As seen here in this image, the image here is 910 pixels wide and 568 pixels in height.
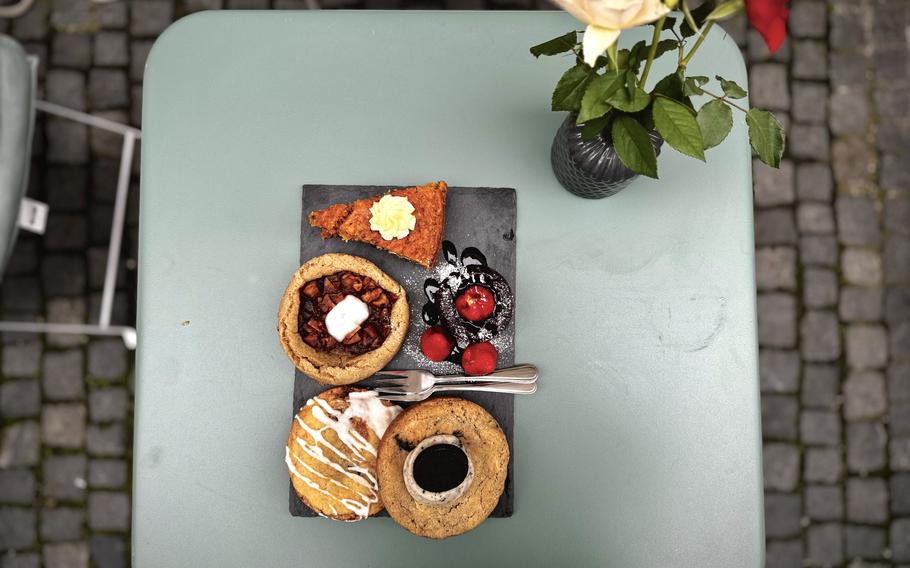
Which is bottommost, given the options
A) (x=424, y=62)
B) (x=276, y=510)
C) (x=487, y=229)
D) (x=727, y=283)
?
(x=276, y=510)

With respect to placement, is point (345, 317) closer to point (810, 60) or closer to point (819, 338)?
point (819, 338)

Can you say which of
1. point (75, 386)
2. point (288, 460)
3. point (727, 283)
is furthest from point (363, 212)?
point (75, 386)

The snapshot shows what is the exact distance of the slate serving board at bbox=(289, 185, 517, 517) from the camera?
4.76 ft

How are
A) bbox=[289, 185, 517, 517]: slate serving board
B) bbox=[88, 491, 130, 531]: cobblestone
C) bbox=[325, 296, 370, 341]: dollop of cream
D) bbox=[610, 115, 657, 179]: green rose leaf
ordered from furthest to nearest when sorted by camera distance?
bbox=[88, 491, 130, 531]: cobblestone, bbox=[289, 185, 517, 517]: slate serving board, bbox=[325, 296, 370, 341]: dollop of cream, bbox=[610, 115, 657, 179]: green rose leaf

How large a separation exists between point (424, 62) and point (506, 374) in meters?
0.74

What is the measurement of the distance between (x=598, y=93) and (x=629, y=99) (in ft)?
0.17

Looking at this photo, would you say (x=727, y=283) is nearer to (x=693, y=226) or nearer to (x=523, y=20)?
(x=693, y=226)

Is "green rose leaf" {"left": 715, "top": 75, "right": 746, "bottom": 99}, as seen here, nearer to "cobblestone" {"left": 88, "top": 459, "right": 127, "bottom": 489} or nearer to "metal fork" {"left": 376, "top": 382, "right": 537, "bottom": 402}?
"metal fork" {"left": 376, "top": 382, "right": 537, "bottom": 402}

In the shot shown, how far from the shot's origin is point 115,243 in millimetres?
2285

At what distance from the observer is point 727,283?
4.81 ft

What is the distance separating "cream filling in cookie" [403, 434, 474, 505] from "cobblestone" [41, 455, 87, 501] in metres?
1.61

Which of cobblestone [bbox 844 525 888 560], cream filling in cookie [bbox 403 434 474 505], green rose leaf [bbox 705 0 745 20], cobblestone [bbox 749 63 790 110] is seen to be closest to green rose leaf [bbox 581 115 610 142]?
green rose leaf [bbox 705 0 745 20]

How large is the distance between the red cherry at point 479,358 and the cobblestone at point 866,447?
165 cm

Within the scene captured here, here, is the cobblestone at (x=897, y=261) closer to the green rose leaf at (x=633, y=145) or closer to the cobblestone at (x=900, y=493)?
the cobblestone at (x=900, y=493)
